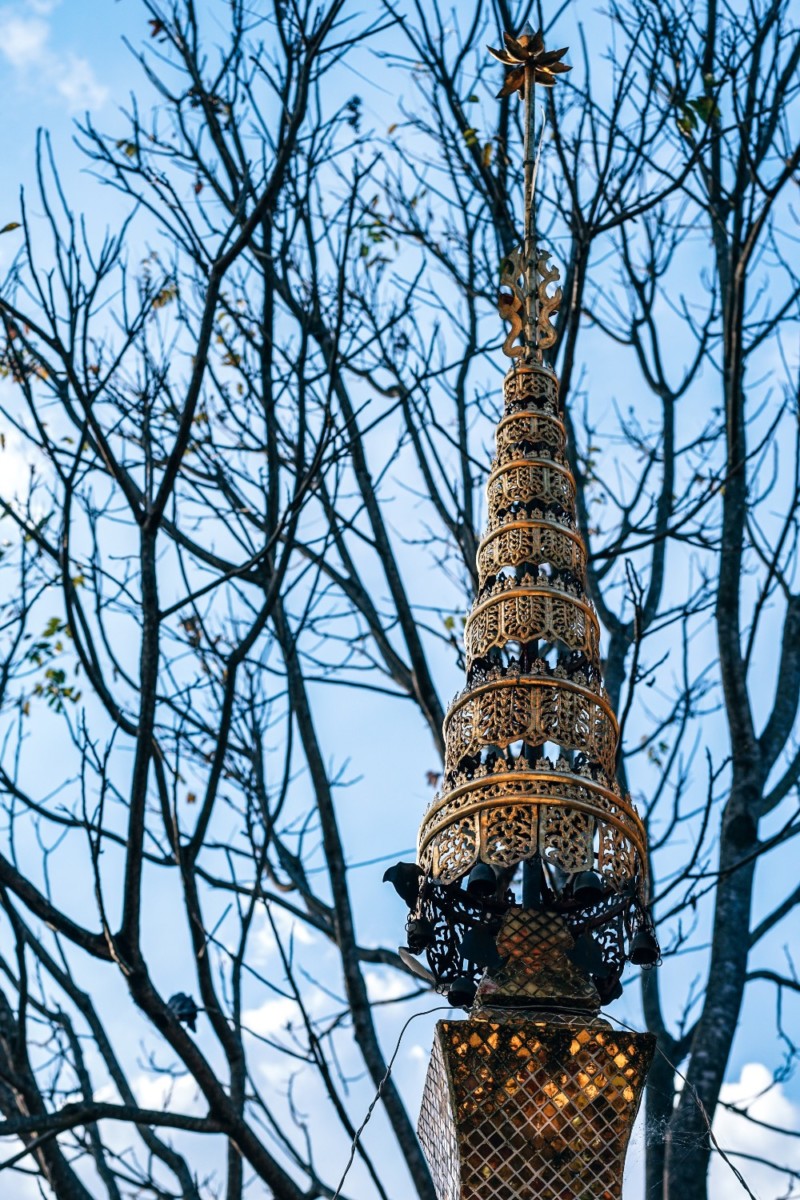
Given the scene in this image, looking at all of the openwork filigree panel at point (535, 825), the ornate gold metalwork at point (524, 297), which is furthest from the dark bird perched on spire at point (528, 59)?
the openwork filigree panel at point (535, 825)

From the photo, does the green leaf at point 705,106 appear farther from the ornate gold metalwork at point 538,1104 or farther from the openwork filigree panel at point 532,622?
the ornate gold metalwork at point 538,1104

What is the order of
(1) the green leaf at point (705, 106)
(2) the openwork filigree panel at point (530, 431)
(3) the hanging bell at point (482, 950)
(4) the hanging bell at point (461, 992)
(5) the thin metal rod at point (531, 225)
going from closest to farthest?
(4) the hanging bell at point (461, 992) < (3) the hanging bell at point (482, 950) < (2) the openwork filigree panel at point (530, 431) < (5) the thin metal rod at point (531, 225) < (1) the green leaf at point (705, 106)

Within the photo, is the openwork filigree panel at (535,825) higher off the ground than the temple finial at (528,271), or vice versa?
the temple finial at (528,271)

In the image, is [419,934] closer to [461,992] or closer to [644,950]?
[461,992]

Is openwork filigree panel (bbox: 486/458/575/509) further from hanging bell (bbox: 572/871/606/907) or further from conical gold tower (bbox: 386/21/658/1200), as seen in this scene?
hanging bell (bbox: 572/871/606/907)

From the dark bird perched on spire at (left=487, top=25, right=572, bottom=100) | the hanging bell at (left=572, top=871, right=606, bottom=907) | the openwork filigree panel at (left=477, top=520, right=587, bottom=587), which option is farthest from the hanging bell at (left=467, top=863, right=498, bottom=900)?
the dark bird perched on spire at (left=487, top=25, right=572, bottom=100)

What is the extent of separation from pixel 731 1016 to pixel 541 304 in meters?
3.78

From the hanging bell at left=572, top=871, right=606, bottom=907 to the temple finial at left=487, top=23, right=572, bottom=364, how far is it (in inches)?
92.3

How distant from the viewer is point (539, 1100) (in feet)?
12.8

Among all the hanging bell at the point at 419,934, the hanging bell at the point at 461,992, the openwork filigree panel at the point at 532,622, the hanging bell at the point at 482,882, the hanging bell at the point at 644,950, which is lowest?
the hanging bell at the point at 461,992

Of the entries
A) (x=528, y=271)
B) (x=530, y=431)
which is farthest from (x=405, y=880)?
(x=528, y=271)

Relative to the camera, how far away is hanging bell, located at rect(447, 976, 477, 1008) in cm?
404

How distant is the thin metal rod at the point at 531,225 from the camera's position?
18.3ft

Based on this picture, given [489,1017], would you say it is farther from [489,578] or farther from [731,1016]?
[731,1016]
